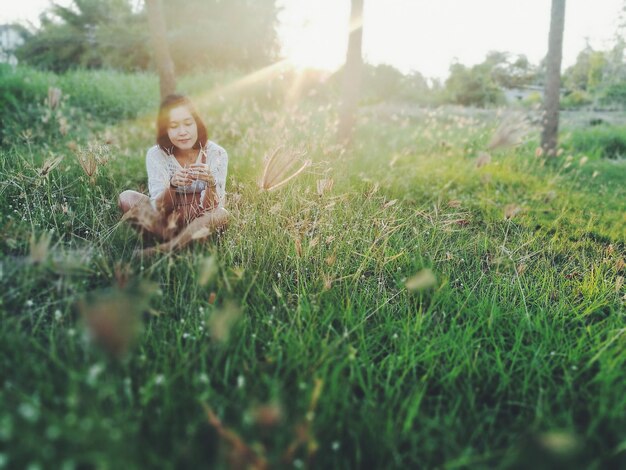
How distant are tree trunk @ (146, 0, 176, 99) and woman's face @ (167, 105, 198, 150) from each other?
13.3 feet

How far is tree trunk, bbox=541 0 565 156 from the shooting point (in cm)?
660

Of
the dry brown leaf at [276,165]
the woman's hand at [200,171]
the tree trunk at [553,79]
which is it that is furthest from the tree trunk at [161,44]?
the tree trunk at [553,79]

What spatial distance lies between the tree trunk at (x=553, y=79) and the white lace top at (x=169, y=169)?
224 inches

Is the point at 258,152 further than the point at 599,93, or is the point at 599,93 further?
the point at 599,93

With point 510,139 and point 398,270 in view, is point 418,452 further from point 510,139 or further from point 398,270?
point 510,139

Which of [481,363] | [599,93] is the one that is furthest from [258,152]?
[599,93]

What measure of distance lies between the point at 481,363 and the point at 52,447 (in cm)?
146

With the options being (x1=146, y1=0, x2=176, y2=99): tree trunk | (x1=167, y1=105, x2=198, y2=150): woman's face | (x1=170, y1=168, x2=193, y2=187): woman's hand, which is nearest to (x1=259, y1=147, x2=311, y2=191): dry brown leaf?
(x1=170, y1=168, x2=193, y2=187): woman's hand

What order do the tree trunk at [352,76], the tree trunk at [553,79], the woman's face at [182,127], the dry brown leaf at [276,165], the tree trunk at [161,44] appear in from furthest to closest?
the tree trunk at [553,79]
the tree trunk at [161,44]
the tree trunk at [352,76]
the woman's face at [182,127]
the dry brown leaf at [276,165]

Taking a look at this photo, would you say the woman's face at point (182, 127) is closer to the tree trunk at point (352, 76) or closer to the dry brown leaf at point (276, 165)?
the dry brown leaf at point (276, 165)

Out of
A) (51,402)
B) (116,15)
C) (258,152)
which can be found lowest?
(51,402)

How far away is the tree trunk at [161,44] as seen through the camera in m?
6.11

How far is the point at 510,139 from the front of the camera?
3818 millimetres

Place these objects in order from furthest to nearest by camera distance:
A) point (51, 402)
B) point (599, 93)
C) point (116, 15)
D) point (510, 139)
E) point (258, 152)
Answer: point (116, 15) → point (599, 93) → point (258, 152) → point (510, 139) → point (51, 402)
